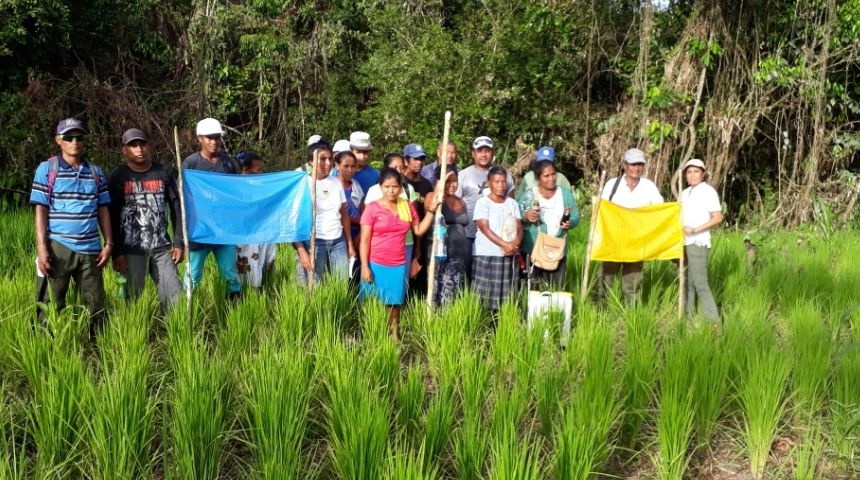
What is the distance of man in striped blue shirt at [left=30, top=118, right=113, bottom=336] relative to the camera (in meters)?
3.88

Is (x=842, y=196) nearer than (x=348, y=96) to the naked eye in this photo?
Yes

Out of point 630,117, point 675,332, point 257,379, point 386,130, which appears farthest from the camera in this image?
point 386,130

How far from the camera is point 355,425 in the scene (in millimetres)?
2631

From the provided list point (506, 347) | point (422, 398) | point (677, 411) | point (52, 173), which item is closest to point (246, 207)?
point (52, 173)

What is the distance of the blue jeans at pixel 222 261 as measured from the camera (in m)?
4.69

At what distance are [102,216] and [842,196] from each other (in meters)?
10.2

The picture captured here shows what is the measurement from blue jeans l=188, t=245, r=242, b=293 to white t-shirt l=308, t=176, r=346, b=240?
2.14ft

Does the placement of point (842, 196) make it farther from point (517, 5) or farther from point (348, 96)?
point (348, 96)

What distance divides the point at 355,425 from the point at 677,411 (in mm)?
1367

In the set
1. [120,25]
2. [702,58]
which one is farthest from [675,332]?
[120,25]

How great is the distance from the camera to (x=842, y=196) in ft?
33.6

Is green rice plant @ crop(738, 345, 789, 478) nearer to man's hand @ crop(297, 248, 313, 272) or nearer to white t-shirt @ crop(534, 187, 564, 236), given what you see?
white t-shirt @ crop(534, 187, 564, 236)

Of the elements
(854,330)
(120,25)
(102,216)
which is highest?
(120,25)

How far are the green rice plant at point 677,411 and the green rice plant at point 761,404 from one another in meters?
0.24
